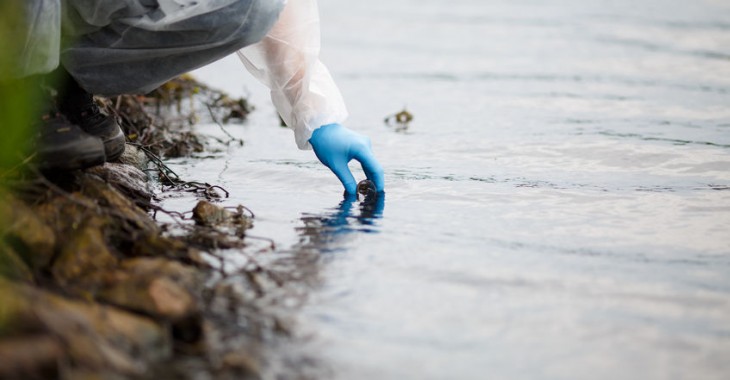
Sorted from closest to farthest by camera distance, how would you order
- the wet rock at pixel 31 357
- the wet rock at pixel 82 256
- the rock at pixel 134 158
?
the wet rock at pixel 31 357 → the wet rock at pixel 82 256 → the rock at pixel 134 158

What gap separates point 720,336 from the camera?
2.41m

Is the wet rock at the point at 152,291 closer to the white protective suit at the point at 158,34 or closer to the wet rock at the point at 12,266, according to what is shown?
the wet rock at the point at 12,266

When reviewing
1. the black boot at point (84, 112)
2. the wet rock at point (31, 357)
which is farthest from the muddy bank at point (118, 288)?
the black boot at point (84, 112)

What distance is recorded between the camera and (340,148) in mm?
3617

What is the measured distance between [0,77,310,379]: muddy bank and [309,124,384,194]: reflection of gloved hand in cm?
43

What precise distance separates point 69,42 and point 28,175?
0.56 metres

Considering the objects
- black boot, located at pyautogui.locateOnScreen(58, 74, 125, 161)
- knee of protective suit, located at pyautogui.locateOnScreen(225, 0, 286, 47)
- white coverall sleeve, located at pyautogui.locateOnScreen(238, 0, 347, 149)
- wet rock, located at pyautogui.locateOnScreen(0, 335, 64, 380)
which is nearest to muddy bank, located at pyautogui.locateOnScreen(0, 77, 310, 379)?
wet rock, located at pyautogui.locateOnScreen(0, 335, 64, 380)

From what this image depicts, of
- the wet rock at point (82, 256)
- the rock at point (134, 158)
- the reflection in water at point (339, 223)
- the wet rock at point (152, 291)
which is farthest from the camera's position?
the rock at point (134, 158)

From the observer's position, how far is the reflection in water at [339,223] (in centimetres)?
311

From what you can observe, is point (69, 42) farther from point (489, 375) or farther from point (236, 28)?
point (489, 375)

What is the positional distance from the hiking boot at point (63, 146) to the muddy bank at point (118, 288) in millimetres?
70

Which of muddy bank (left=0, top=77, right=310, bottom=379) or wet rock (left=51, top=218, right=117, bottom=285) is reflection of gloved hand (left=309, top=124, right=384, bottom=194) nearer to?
muddy bank (left=0, top=77, right=310, bottom=379)

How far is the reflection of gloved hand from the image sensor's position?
11.8ft

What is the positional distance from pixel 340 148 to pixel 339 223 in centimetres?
37
